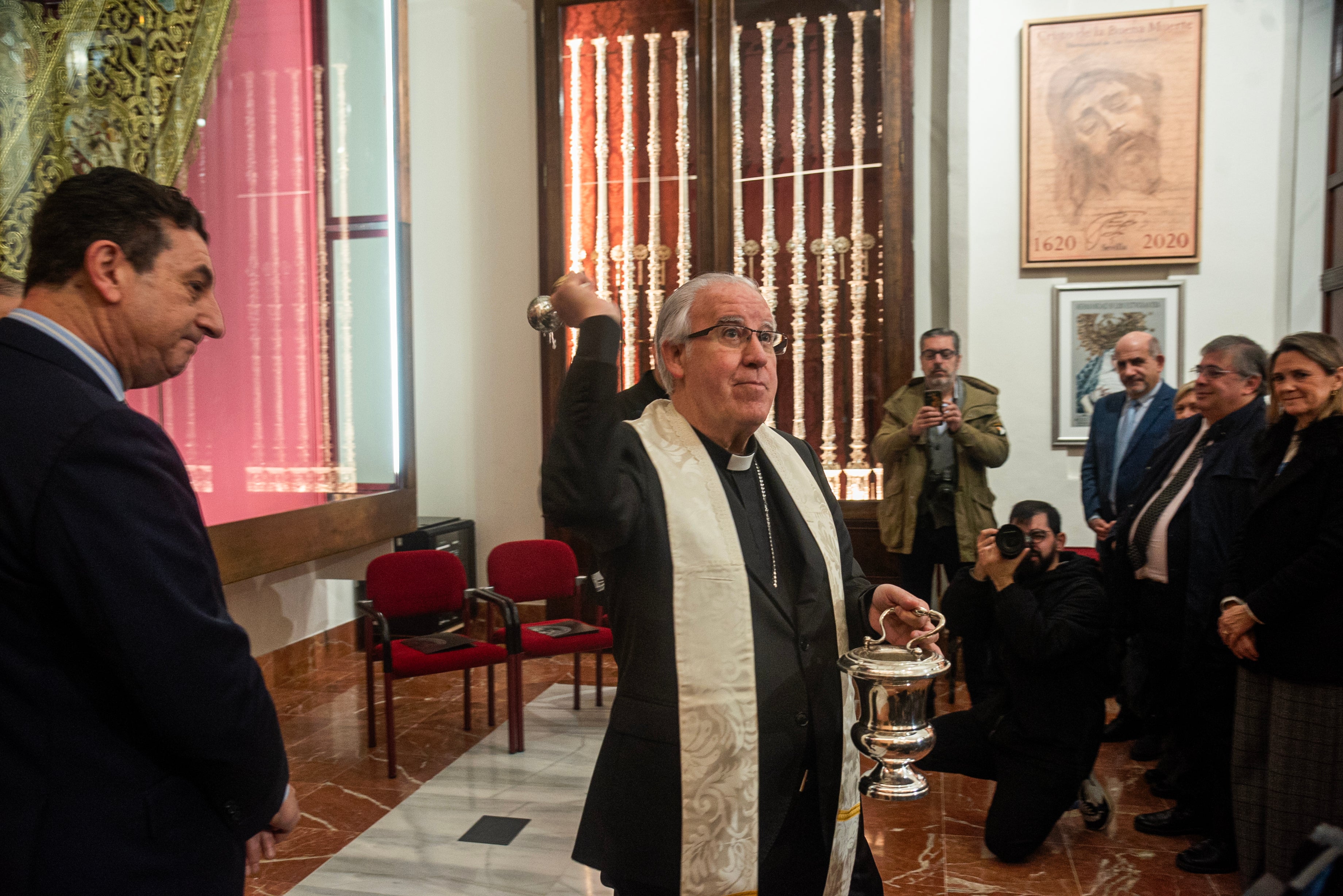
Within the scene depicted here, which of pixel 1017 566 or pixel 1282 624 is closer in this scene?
pixel 1282 624

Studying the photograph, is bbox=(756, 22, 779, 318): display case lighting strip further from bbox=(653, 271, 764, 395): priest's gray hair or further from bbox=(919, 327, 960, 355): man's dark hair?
bbox=(653, 271, 764, 395): priest's gray hair

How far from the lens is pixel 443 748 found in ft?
13.2

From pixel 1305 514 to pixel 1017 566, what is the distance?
86cm

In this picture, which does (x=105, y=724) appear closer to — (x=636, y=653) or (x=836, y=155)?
(x=636, y=653)

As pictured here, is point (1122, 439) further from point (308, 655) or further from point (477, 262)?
point (308, 655)

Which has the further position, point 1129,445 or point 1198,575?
point 1129,445

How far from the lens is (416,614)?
168 inches

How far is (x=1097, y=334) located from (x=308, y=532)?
4.11 m

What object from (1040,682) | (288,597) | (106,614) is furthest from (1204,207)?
(106,614)

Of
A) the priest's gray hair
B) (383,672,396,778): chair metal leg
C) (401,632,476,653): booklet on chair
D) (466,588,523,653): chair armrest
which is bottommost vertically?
(383,672,396,778): chair metal leg

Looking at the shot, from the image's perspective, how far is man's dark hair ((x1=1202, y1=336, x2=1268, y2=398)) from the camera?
317 centimetres

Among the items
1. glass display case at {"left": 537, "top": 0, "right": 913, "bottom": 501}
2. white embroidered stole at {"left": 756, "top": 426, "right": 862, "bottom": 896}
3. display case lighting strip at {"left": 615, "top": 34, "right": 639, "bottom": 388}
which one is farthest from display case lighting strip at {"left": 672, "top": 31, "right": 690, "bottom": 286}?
white embroidered stole at {"left": 756, "top": 426, "right": 862, "bottom": 896}

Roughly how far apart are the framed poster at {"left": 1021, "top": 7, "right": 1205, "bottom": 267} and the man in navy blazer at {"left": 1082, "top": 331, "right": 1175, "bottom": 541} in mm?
1101

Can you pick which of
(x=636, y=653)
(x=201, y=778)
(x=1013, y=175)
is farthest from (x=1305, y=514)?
(x=1013, y=175)
